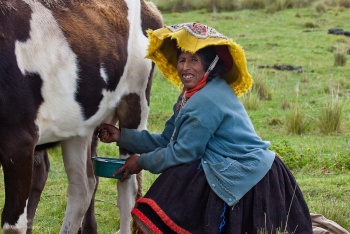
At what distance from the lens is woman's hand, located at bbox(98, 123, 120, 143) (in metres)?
5.82

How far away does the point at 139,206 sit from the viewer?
5.29 metres

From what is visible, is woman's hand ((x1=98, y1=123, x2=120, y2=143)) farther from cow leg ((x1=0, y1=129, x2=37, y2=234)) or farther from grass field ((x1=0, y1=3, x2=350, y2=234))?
grass field ((x1=0, y1=3, x2=350, y2=234))

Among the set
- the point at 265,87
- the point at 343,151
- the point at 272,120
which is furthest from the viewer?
the point at 265,87

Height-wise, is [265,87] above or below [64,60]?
below

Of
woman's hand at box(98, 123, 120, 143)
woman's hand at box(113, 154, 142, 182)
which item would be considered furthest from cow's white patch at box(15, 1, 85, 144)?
woman's hand at box(113, 154, 142, 182)

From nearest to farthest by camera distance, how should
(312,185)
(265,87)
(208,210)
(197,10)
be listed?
(208,210) → (312,185) → (265,87) → (197,10)

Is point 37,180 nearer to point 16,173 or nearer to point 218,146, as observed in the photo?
point 16,173

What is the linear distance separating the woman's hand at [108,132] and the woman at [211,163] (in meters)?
0.46

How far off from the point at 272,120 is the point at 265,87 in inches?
58.7

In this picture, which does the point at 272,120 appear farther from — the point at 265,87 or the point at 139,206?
the point at 139,206

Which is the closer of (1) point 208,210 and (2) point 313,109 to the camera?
(1) point 208,210

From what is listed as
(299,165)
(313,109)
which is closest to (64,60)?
(299,165)

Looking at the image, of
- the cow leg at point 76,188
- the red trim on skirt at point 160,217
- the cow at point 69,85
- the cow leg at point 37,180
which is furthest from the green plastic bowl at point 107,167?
the cow leg at point 37,180

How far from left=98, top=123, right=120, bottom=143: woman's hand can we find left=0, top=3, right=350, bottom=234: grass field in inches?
47.4
